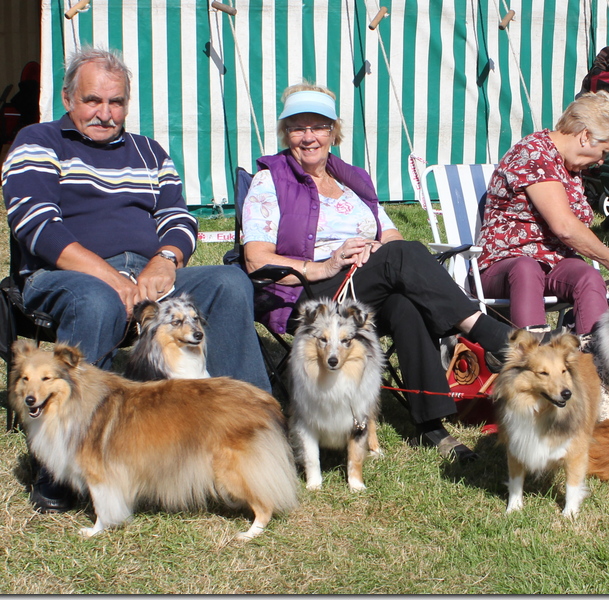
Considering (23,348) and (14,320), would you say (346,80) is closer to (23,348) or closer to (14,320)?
(14,320)

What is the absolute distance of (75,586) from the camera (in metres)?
2.57

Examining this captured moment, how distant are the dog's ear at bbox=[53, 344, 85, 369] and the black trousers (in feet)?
4.81

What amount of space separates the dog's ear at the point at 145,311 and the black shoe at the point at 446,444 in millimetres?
1471

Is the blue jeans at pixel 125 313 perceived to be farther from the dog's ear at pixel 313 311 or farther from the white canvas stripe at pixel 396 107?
the white canvas stripe at pixel 396 107

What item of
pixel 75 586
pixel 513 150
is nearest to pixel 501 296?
pixel 513 150

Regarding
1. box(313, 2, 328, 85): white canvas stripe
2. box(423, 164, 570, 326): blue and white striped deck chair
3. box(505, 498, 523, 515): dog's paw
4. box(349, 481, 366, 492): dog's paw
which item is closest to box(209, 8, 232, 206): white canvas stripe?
box(313, 2, 328, 85): white canvas stripe

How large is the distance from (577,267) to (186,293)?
2.14 m

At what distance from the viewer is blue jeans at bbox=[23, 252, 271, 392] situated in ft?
10.0

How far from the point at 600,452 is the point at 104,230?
2500mm

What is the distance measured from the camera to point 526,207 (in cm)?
422

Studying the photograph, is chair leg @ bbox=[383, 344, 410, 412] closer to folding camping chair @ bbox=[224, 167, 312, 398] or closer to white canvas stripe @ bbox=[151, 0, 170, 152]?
folding camping chair @ bbox=[224, 167, 312, 398]

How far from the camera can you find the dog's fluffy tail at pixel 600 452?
326cm

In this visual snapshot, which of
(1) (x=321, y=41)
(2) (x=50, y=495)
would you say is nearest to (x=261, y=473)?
(2) (x=50, y=495)

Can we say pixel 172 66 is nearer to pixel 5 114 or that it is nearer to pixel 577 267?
pixel 5 114
